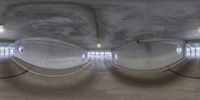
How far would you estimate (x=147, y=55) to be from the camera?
1.47 m

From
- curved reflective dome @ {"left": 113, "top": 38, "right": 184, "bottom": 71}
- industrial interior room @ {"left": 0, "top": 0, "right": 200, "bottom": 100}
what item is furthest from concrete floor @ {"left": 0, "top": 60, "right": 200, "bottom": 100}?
curved reflective dome @ {"left": 113, "top": 38, "right": 184, "bottom": 71}

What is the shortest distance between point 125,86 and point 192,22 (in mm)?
966

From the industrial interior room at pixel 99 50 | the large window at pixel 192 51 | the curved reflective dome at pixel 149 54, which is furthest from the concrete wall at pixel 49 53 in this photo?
the large window at pixel 192 51

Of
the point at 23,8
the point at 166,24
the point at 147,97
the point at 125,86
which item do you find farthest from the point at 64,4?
the point at 166,24

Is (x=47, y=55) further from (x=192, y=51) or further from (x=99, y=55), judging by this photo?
(x=192, y=51)

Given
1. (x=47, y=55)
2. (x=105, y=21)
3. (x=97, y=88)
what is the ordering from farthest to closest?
1. (x=105, y=21)
2. (x=47, y=55)
3. (x=97, y=88)

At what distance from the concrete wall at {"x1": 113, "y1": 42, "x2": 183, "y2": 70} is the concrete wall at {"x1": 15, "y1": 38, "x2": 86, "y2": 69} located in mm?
295

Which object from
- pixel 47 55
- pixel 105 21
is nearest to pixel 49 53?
Result: pixel 47 55

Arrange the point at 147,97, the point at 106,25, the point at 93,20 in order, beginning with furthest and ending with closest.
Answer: the point at 106,25 → the point at 93,20 → the point at 147,97

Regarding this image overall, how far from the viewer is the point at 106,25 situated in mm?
1698

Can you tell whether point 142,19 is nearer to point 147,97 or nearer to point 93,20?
point 93,20

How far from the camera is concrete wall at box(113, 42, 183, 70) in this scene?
1356 mm

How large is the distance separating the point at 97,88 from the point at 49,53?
0.40 metres

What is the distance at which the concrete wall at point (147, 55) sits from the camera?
1.36 metres
